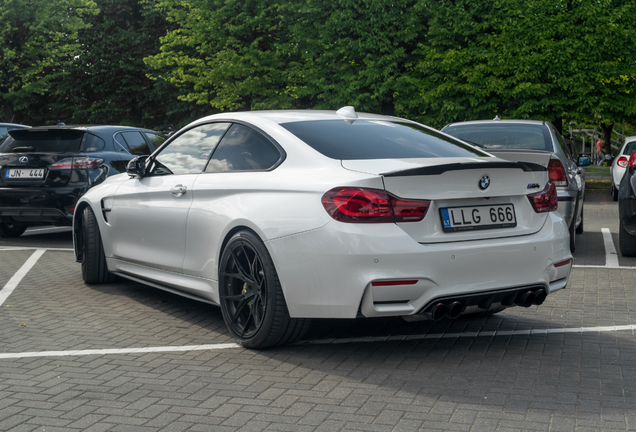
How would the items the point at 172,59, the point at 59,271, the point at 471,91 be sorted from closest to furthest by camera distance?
the point at 59,271 < the point at 471,91 < the point at 172,59

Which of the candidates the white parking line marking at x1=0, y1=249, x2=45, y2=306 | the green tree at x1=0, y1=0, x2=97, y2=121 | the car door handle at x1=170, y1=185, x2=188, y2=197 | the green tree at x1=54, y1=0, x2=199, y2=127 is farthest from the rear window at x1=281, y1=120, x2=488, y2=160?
the green tree at x1=54, y1=0, x2=199, y2=127

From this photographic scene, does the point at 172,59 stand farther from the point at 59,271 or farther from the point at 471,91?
the point at 59,271

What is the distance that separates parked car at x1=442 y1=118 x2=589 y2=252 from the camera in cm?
865

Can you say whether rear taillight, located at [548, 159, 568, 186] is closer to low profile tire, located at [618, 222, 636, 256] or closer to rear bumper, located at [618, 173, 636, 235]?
rear bumper, located at [618, 173, 636, 235]

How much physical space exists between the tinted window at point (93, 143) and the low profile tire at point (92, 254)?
322 cm

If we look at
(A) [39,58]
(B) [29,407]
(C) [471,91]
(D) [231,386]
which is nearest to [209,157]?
(D) [231,386]

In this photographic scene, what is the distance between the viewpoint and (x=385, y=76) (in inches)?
1135

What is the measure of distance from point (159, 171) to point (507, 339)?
2988 mm

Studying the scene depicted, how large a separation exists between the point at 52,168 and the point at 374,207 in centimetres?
714

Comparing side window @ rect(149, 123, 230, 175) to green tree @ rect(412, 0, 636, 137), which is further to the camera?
green tree @ rect(412, 0, 636, 137)

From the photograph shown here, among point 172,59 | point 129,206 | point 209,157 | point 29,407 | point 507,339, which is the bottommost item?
point 507,339

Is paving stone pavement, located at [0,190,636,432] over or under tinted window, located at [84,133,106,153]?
under

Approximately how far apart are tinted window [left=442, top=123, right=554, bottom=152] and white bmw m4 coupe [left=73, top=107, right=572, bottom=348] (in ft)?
13.0

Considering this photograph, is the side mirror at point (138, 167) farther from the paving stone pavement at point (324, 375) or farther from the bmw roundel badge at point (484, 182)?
the bmw roundel badge at point (484, 182)
